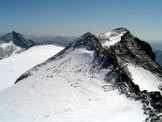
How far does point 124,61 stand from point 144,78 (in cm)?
546

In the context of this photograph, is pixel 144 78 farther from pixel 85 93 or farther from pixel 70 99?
pixel 70 99

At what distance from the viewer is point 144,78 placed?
130ft

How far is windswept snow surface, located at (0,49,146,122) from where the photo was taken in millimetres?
21000

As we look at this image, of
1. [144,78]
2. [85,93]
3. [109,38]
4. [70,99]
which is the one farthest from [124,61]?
[70,99]

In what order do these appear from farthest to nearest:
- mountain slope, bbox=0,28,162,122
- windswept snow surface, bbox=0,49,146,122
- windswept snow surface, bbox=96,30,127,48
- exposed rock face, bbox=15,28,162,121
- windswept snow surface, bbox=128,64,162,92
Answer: windswept snow surface, bbox=96,30,127,48
windswept snow surface, bbox=128,64,162,92
exposed rock face, bbox=15,28,162,121
mountain slope, bbox=0,28,162,122
windswept snow surface, bbox=0,49,146,122

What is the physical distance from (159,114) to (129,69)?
20.5 metres

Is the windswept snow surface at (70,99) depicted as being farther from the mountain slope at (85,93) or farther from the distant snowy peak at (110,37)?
the distant snowy peak at (110,37)

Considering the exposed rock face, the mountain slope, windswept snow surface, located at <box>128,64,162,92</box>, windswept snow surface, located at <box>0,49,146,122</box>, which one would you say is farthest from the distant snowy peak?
windswept snow surface, located at <box>0,49,146,122</box>

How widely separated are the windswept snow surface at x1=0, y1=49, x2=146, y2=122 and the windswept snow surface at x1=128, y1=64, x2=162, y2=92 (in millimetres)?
9071

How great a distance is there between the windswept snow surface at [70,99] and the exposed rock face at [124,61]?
44.6 inches

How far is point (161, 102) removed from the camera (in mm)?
22859

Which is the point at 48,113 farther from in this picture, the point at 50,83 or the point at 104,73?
the point at 104,73

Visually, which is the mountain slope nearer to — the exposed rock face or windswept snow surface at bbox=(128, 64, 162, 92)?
the exposed rock face

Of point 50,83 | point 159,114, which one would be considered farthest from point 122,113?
point 50,83
